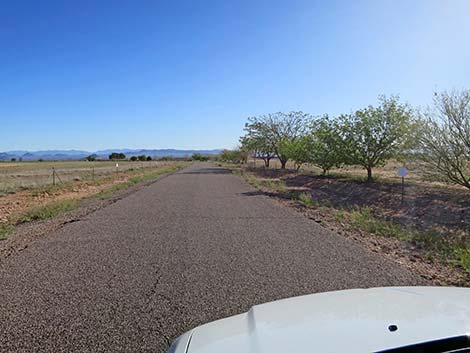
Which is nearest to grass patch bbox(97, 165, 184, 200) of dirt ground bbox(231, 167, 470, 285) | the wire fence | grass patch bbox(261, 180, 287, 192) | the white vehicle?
the wire fence

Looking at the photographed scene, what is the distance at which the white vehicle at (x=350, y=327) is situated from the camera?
169 cm

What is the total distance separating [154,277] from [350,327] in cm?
392

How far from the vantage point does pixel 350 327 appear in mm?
1911

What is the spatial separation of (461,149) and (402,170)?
332cm

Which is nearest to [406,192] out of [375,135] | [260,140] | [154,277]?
[375,135]

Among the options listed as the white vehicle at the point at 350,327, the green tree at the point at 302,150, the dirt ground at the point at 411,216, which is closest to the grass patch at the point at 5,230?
the dirt ground at the point at 411,216

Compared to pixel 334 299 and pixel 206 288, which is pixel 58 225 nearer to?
pixel 206 288

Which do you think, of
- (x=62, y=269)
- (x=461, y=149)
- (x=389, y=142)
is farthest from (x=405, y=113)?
(x=62, y=269)

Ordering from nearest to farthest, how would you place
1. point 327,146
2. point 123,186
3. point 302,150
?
point 123,186, point 327,146, point 302,150

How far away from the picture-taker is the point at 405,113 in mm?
21891

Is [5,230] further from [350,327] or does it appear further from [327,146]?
[327,146]

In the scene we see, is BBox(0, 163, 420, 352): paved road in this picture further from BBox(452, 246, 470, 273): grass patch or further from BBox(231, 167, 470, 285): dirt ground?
BBox(452, 246, 470, 273): grass patch

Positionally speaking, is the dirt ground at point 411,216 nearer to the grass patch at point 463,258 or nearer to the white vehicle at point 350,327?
the grass patch at point 463,258

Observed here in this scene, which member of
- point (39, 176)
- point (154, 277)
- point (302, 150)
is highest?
point (302, 150)
